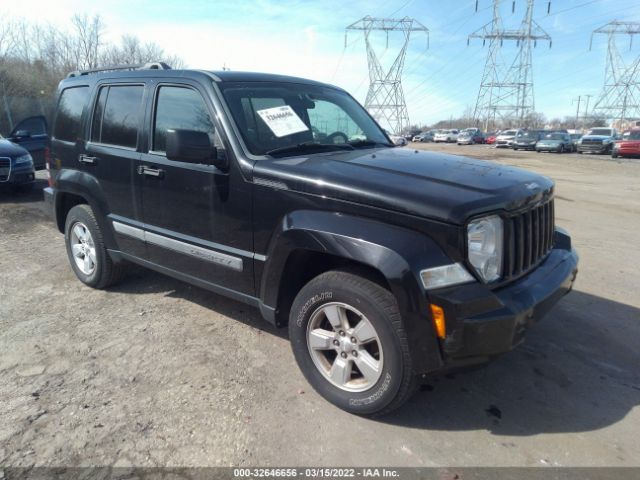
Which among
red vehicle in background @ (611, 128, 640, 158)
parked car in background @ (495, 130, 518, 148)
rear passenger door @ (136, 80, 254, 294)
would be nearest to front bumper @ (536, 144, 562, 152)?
red vehicle in background @ (611, 128, 640, 158)

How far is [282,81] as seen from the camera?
386 cm

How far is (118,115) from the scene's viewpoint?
4.08 m

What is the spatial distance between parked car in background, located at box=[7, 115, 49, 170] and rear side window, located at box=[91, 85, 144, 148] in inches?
307

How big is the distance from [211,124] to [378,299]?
1.78 metres

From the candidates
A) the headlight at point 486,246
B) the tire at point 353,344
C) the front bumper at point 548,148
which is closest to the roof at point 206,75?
the tire at point 353,344

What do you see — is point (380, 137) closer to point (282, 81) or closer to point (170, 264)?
point (282, 81)

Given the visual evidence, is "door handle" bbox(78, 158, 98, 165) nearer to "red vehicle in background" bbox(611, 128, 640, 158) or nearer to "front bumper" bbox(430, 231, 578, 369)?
"front bumper" bbox(430, 231, 578, 369)

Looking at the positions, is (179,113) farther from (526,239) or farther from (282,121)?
(526,239)

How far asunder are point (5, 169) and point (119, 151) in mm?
6620

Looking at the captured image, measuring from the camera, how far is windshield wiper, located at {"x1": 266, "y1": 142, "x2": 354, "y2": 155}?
328 cm

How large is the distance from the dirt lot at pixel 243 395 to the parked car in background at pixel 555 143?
30749 mm

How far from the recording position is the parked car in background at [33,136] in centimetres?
1052

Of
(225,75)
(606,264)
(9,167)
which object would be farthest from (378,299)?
(9,167)

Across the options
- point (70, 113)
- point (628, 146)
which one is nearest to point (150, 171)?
point (70, 113)
